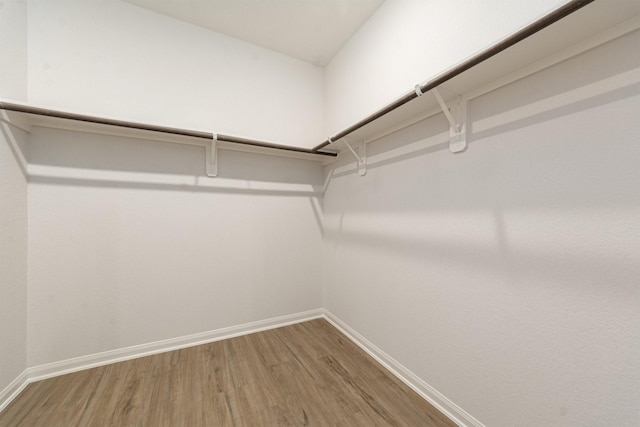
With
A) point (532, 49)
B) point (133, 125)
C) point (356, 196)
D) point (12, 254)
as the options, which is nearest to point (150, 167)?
point (133, 125)

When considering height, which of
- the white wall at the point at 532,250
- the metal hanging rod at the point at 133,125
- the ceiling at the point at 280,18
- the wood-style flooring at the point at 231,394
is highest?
the ceiling at the point at 280,18

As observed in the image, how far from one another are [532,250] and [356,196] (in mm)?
1120

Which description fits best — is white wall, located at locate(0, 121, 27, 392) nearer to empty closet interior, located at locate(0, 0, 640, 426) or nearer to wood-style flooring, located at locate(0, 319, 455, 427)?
empty closet interior, located at locate(0, 0, 640, 426)

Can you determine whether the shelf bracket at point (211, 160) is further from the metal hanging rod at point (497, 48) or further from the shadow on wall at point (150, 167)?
the metal hanging rod at point (497, 48)

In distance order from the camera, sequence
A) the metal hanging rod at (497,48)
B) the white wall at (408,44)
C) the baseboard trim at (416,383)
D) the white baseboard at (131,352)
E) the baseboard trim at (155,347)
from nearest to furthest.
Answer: the metal hanging rod at (497,48)
the white wall at (408,44)
the baseboard trim at (416,383)
the white baseboard at (131,352)
the baseboard trim at (155,347)

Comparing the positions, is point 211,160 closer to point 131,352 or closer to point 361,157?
point 361,157

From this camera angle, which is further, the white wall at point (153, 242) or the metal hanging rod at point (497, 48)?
the white wall at point (153, 242)

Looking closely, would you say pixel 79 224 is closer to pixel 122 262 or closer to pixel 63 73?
pixel 122 262

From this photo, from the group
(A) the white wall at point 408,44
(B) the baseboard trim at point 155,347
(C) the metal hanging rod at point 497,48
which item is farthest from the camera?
(B) the baseboard trim at point 155,347

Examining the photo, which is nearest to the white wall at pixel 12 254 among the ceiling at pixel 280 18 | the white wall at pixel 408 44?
the ceiling at pixel 280 18

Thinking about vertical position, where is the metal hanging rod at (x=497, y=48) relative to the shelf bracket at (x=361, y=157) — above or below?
above

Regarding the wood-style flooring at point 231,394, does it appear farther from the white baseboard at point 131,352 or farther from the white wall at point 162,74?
the white wall at point 162,74

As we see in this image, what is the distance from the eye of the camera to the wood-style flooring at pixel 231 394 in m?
1.12

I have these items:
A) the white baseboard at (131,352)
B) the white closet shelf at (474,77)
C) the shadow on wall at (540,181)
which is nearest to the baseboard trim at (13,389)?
the white baseboard at (131,352)
